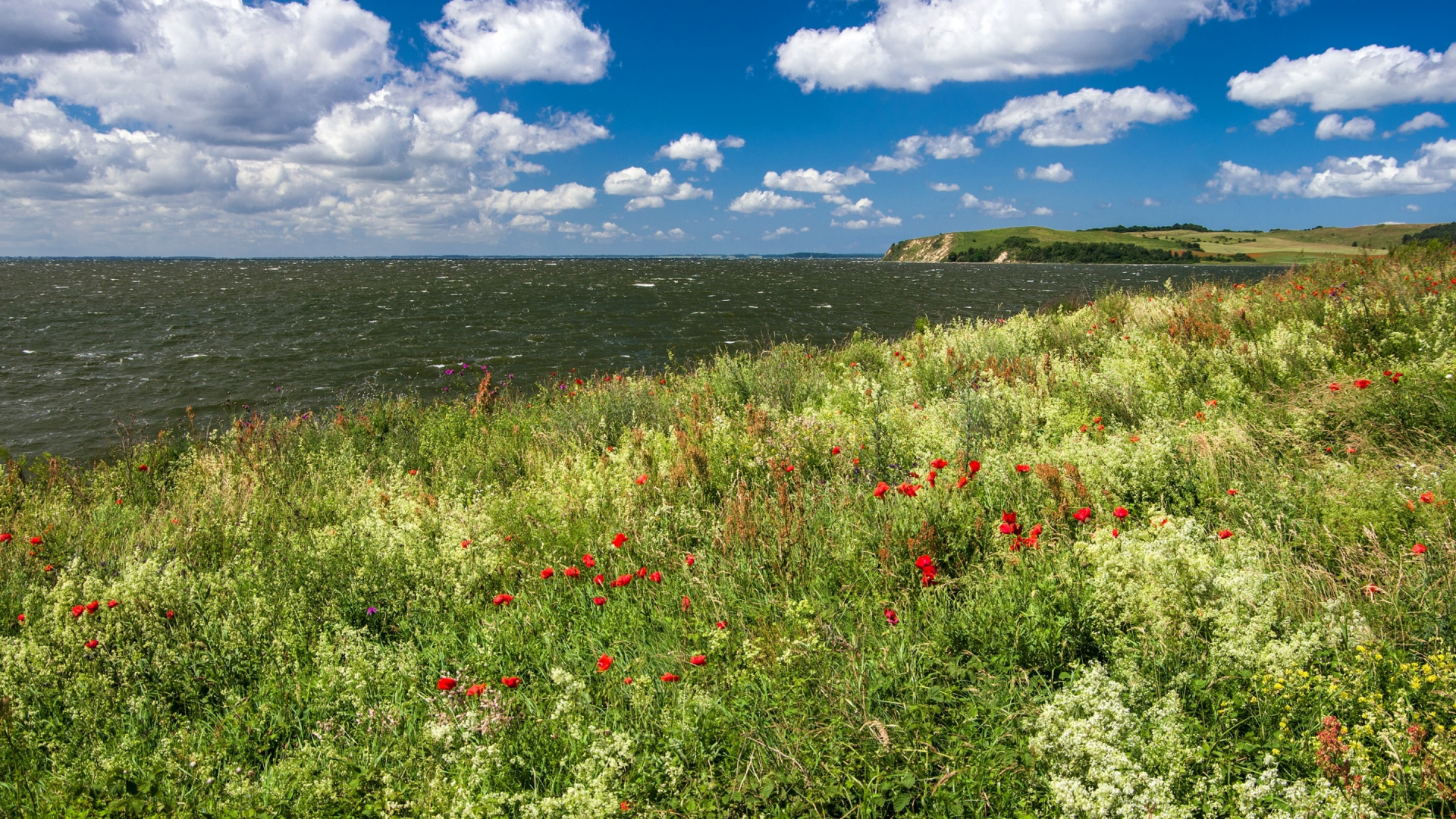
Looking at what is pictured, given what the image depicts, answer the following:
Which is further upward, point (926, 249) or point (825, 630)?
point (926, 249)

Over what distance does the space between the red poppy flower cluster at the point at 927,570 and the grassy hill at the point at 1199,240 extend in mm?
129146

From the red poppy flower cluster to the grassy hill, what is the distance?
129146mm

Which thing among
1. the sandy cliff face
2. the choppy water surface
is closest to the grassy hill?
the sandy cliff face

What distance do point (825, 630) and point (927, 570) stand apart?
0.58 metres

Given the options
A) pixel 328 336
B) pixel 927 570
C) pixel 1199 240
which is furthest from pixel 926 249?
pixel 927 570

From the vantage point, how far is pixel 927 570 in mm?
3172

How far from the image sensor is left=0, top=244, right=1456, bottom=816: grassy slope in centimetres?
229

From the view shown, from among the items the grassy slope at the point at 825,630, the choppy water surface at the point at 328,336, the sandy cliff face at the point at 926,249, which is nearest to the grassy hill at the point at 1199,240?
the sandy cliff face at the point at 926,249

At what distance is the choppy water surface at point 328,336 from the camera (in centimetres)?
1638

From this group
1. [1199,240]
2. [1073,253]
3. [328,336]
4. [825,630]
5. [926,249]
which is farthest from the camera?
[926,249]

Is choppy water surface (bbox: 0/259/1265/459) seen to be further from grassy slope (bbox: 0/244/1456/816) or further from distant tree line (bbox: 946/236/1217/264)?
distant tree line (bbox: 946/236/1217/264)

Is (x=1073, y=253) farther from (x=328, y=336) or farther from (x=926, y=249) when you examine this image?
(x=328, y=336)

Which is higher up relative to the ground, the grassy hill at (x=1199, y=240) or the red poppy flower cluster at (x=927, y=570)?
the grassy hill at (x=1199, y=240)

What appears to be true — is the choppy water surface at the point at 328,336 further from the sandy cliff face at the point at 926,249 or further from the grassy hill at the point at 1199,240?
the sandy cliff face at the point at 926,249
